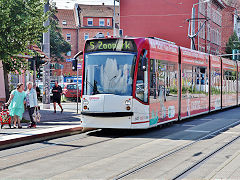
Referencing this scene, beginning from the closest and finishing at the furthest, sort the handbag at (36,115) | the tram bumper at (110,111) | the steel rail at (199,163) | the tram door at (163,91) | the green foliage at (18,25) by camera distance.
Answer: the steel rail at (199,163) → the tram bumper at (110,111) → the tram door at (163,91) → the handbag at (36,115) → the green foliage at (18,25)

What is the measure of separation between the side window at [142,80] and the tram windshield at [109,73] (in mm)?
253

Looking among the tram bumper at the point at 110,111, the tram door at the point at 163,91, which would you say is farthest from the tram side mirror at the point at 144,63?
the tram bumper at the point at 110,111

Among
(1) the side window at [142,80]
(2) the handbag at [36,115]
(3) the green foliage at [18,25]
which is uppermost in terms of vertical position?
(3) the green foliage at [18,25]

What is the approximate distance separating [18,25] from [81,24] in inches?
2666

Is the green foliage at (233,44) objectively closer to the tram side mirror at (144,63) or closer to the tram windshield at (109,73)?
the tram side mirror at (144,63)

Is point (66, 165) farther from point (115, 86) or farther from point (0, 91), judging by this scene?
point (0, 91)

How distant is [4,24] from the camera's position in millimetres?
18812

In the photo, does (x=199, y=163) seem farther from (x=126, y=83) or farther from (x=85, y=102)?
(x=85, y=102)

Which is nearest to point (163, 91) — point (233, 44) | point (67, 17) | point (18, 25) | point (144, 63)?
point (144, 63)

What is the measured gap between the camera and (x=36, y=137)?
43.7 feet

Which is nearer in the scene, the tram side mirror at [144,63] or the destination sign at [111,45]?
the tram side mirror at [144,63]

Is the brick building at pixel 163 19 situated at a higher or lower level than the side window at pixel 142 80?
higher

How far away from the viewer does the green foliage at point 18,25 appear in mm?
18992

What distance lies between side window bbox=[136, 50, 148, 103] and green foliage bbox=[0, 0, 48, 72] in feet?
22.1
